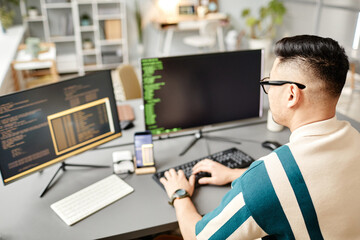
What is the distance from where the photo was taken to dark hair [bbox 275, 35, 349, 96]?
93 cm

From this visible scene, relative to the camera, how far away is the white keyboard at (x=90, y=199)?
4.12 ft

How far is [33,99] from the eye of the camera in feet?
4.36

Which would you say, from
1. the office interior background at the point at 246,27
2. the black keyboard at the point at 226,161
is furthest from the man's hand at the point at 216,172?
the office interior background at the point at 246,27

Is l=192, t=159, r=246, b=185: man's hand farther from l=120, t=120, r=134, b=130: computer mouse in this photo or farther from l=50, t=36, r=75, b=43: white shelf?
l=50, t=36, r=75, b=43: white shelf

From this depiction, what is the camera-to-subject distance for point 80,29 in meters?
5.13

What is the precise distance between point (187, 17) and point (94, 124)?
4.42m

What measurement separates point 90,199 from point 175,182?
356 mm

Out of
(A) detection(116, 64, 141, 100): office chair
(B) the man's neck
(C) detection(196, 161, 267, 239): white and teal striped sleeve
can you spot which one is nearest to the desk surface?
(C) detection(196, 161, 267, 239): white and teal striped sleeve

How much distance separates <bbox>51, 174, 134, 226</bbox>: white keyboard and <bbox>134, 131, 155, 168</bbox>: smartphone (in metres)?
0.13

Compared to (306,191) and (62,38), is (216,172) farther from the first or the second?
(62,38)

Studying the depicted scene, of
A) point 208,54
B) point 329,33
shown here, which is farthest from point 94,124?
point 329,33

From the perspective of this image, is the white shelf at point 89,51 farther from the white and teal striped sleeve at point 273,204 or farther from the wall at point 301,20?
the white and teal striped sleeve at point 273,204

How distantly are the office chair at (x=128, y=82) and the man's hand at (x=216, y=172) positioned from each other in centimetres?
129

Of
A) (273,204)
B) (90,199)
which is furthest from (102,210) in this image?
(273,204)
